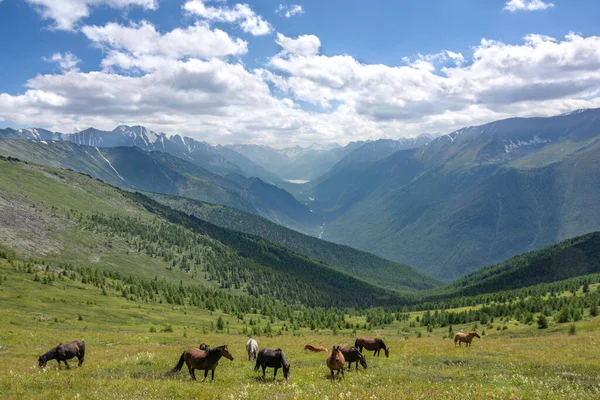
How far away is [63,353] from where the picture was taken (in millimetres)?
29109

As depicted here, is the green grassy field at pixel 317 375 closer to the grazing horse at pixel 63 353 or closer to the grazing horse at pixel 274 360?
the grazing horse at pixel 63 353

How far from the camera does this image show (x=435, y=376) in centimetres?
2488

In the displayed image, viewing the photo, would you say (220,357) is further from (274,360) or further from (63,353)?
(63,353)

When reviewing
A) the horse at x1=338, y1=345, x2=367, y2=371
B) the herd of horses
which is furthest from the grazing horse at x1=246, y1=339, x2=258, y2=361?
the horse at x1=338, y1=345, x2=367, y2=371

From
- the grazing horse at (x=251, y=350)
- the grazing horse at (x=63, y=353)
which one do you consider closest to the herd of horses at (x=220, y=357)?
the grazing horse at (x=63, y=353)

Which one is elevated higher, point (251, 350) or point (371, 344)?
point (371, 344)

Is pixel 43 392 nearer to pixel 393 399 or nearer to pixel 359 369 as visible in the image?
pixel 393 399

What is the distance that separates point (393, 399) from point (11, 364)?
28.7 metres

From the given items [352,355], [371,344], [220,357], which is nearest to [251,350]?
[220,357]

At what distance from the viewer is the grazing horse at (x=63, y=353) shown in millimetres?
28812

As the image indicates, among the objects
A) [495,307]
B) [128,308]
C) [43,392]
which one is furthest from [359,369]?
[495,307]

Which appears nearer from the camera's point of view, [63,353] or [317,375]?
[317,375]

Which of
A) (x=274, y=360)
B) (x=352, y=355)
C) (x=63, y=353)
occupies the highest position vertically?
(x=274, y=360)

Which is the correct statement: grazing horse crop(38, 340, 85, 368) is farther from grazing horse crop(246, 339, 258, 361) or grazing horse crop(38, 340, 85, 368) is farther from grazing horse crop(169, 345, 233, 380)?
grazing horse crop(246, 339, 258, 361)
